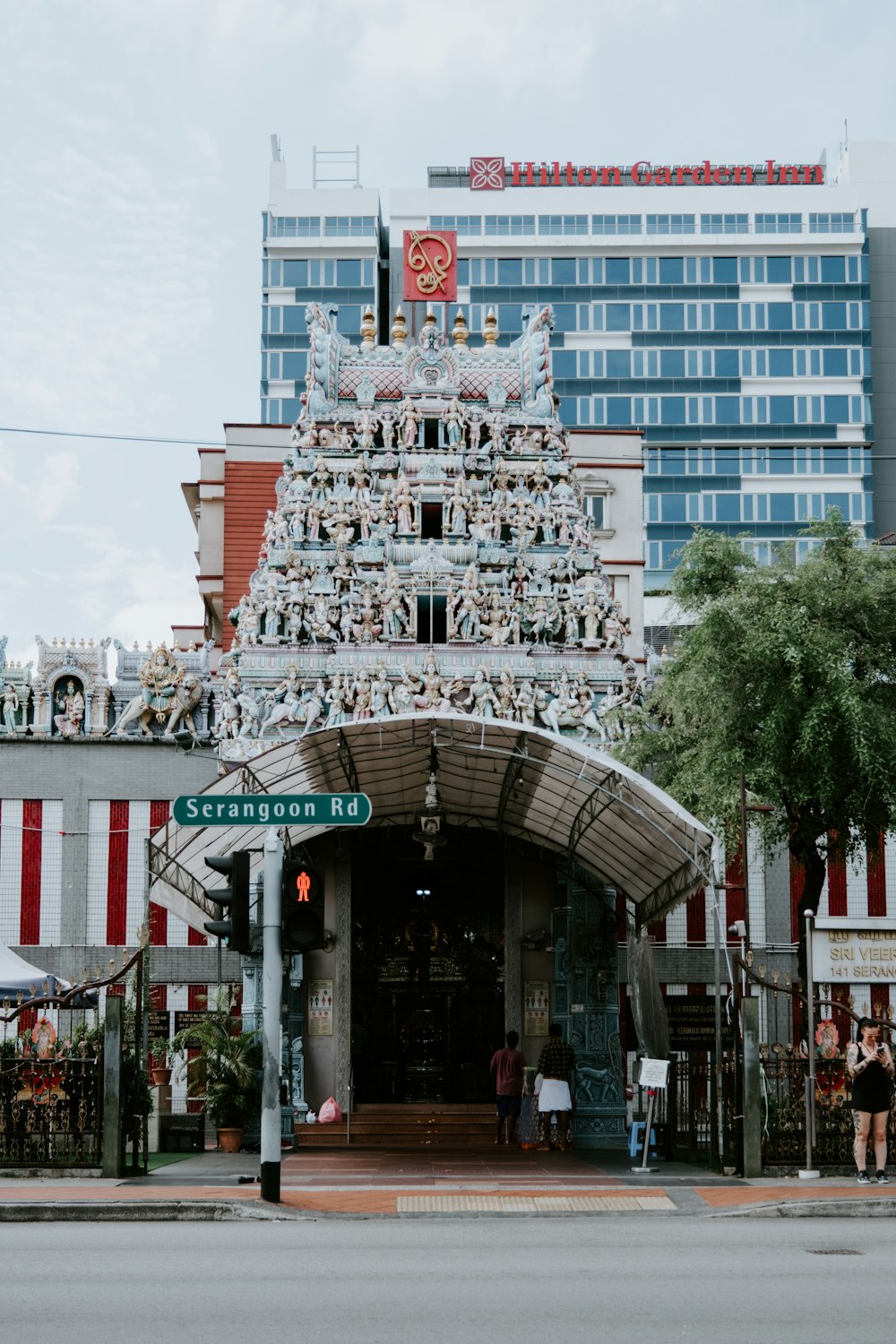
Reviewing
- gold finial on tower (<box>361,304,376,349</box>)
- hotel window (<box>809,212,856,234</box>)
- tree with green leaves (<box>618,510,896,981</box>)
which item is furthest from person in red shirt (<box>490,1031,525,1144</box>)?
hotel window (<box>809,212,856,234</box>)

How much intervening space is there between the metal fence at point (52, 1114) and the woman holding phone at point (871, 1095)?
856cm

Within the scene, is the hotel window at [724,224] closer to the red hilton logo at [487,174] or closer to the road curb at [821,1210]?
the red hilton logo at [487,174]

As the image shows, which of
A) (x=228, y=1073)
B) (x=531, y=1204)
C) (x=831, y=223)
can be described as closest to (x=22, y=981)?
(x=228, y=1073)

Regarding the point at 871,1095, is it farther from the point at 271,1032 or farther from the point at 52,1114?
the point at 52,1114

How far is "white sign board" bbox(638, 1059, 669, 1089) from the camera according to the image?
69.7 ft

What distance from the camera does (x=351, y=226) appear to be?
268ft

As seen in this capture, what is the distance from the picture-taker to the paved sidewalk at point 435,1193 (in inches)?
671

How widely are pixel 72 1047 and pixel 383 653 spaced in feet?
38.3

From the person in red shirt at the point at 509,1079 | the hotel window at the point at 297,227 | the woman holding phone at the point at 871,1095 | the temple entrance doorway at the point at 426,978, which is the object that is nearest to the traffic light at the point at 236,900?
the woman holding phone at the point at 871,1095

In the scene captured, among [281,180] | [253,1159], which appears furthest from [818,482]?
[253,1159]

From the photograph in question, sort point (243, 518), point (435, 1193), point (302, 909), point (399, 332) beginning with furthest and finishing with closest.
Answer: point (243, 518) → point (399, 332) → point (435, 1193) → point (302, 909)

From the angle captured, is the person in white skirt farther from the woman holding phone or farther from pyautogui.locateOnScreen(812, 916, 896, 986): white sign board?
the woman holding phone

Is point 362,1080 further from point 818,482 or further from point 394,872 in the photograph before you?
point 818,482

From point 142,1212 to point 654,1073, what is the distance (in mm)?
7032
